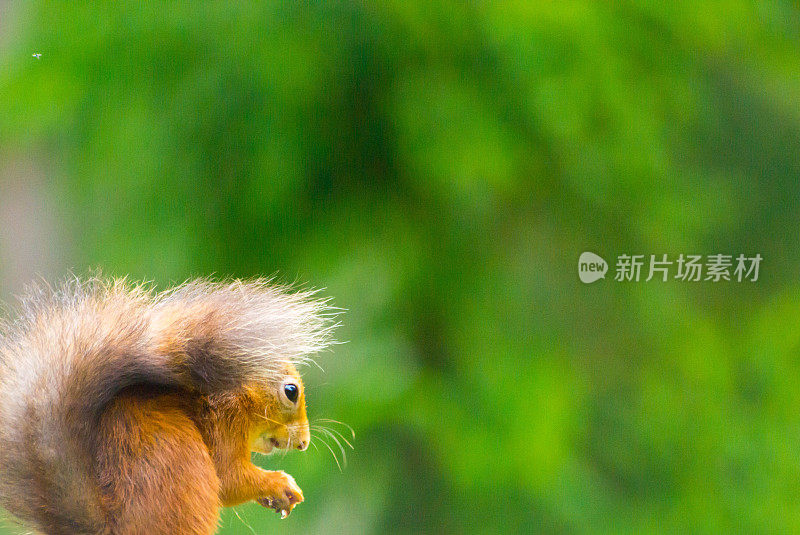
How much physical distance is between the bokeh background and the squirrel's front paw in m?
0.97

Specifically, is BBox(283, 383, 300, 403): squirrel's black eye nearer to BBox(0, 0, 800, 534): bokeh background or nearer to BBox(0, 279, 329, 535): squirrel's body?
BBox(0, 279, 329, 535): squirrel's body

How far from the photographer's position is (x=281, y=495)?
71 centimetres

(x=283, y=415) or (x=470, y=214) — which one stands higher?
(x=470, y=214)

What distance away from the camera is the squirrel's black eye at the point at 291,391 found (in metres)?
0.68

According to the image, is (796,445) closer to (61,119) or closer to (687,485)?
(687,485)

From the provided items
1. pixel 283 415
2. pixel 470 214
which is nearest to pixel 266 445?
pixel 283 415

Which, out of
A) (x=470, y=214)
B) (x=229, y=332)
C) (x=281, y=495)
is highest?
(x=470, y=214)

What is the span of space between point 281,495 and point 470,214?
55.1 inches

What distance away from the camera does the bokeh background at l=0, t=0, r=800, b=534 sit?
1.86m

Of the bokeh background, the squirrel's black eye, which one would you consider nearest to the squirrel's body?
the squirrel's black eye

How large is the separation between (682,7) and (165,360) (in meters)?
1.70

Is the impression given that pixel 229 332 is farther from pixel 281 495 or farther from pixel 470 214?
pixel 470 214

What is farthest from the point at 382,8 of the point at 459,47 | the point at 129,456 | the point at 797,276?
the point at 129,456

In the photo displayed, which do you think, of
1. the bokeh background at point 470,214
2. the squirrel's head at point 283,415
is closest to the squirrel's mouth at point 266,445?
the squirrel's head at point 283,415
